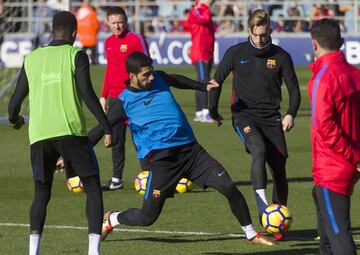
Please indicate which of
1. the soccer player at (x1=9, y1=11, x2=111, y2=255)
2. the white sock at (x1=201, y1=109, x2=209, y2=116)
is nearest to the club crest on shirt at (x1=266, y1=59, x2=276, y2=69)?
the soccer player at (x1=9, y1=11, x2=111, y2=255)

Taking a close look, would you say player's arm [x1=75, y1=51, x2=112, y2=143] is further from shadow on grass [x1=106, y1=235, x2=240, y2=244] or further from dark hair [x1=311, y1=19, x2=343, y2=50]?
dark hair [x1=311, y1=19, x2=343, y2=50]

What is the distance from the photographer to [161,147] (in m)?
9.96

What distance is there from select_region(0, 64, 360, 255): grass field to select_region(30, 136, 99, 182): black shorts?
1.06 m

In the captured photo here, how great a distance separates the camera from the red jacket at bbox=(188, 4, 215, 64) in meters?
22.1

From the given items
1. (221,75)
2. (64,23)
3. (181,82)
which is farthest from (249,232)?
(64,23)

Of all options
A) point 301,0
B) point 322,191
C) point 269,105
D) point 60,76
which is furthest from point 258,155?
point 301,0

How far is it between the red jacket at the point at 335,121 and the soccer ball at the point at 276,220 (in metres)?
2.60

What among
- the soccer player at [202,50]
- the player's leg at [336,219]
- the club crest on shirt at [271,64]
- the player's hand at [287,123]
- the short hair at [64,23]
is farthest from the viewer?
the soccer player at [202,50]

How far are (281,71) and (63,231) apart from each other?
2.69m

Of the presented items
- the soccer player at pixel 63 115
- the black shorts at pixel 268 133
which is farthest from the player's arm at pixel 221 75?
the soccer player at pixel 63 115

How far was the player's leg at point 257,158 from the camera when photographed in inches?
427

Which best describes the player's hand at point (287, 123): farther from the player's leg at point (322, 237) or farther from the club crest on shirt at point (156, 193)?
the player's leg at point (322, 237)

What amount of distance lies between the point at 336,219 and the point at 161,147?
2681 mm

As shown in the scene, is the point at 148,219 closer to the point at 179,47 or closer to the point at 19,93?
the point at 19,93
